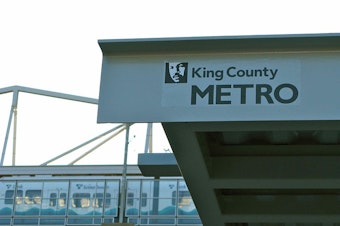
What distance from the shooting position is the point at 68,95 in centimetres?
5959

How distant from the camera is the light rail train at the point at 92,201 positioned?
40031 mm

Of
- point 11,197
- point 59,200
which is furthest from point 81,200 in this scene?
point 11,197

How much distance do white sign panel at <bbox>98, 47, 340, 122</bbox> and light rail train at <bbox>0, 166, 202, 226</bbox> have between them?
33.7 metres

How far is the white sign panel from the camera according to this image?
5.95m

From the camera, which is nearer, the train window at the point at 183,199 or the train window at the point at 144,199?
the train window at the point at 183,199

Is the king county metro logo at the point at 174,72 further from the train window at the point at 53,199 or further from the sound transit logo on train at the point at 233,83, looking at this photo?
the train window at the point at 53,199

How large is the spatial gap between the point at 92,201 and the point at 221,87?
35836 millimetres

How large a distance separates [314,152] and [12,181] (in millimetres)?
35725

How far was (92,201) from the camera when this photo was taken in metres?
41.3

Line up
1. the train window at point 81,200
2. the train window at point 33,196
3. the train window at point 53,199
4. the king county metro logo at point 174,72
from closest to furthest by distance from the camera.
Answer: the king county metro logo at point 174,72 → the train window at point 81,200 → the train window at point 53,199 → the train window at point 33,196

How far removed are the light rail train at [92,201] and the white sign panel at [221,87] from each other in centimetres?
3370

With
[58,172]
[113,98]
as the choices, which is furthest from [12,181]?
[113,98]

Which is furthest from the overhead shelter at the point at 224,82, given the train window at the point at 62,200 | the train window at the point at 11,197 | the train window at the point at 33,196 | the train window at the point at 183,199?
the train window at the point at 11,197

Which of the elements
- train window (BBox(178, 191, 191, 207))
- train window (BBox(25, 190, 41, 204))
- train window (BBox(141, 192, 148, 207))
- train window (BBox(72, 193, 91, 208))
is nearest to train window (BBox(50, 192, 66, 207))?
train window (BBox(72, 193, 91, 208))
